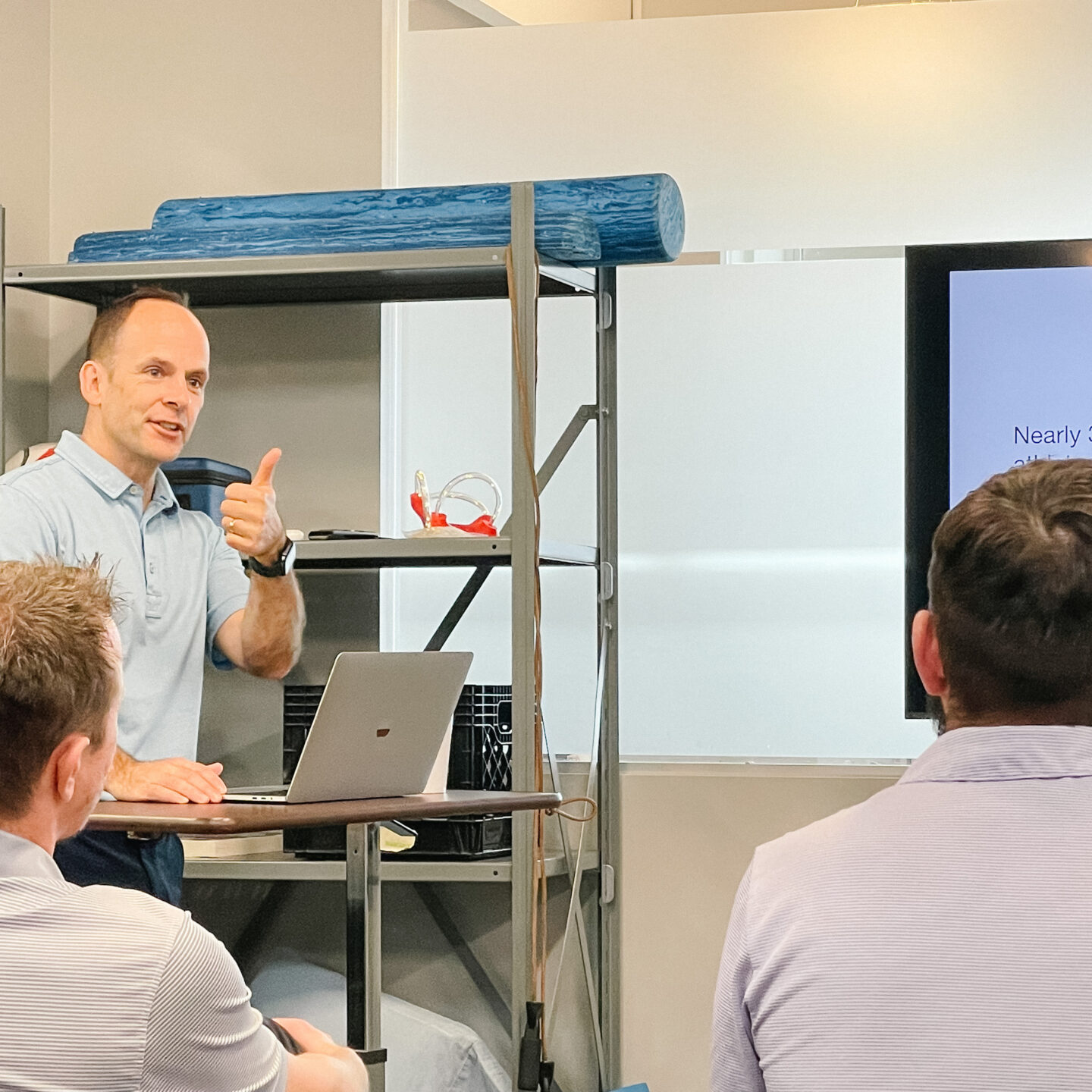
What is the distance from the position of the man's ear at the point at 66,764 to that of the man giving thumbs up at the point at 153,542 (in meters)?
1.13

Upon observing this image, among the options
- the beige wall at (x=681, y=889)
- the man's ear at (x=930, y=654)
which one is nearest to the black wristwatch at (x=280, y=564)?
the beige wall at (x=681, y=889)

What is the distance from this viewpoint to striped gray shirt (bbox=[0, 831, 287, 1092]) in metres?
1.12

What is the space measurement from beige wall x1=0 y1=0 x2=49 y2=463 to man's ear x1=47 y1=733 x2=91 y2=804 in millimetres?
2316

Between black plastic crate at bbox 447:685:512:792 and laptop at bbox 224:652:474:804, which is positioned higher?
laptop at bbox 224:652:474:804

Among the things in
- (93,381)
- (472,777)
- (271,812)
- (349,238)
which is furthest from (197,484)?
(271,812)

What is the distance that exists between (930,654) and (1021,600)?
97 mm

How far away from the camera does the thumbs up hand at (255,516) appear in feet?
7.80

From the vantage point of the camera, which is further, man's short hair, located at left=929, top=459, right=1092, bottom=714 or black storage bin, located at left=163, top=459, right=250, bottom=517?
black storage bin, located at left=163, top=459, right=250, bottom=517

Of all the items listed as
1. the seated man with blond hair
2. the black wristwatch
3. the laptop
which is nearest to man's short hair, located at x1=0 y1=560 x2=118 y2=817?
the seated man with blond hair

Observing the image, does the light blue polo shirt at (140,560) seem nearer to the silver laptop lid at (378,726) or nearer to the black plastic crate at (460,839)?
the black plastic crate at (460,839)

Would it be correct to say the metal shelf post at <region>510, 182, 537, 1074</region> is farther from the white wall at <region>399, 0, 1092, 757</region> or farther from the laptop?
the laptop

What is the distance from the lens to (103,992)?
113 centimetres

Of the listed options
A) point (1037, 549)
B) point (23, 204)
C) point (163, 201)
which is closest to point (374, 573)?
point (163, 201)

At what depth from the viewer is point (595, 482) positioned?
10.8 ft
